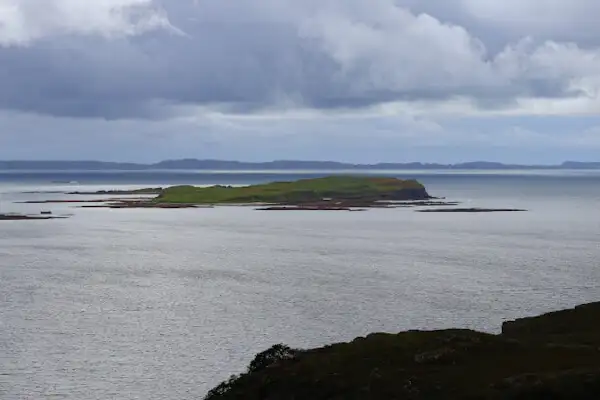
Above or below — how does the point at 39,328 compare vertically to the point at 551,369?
below

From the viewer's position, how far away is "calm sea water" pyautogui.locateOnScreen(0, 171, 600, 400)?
5753 centimetres

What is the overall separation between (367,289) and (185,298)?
62.2 ft

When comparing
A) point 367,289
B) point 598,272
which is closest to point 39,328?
point 367,289

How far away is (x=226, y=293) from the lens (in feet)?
295

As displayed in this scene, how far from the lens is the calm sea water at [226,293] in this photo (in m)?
57.5

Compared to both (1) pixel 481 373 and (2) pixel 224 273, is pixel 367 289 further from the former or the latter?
(1) pixel 481 373

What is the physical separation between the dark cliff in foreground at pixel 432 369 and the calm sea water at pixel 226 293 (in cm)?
838

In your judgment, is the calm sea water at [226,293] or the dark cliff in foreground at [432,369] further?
the calm sea water at [226,293]

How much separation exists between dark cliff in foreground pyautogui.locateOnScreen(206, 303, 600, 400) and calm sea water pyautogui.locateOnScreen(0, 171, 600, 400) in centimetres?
838

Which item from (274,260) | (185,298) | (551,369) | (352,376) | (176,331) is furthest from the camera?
(274,260)

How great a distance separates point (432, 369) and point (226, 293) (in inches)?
2016

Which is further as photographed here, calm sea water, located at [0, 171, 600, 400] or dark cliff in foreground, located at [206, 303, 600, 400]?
calm sea water, located at [0, 171, 600, 400]

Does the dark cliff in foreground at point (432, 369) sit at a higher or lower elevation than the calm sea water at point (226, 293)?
higher

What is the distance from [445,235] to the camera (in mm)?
161625
